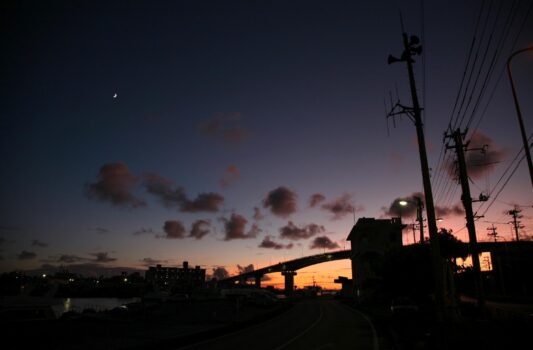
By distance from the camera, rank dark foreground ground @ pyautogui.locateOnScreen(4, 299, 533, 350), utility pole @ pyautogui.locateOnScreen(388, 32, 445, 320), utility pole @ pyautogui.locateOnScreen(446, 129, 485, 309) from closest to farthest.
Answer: dark foreground ground @ pyautogui.locateOnScreen(4, 299, 533, 350)
utility pole @ pyautogui.locateOnScreen(388, 32, 445, 320)
utility pole @ pyautogui.locateOnScreen(446, 129, 485, 309)

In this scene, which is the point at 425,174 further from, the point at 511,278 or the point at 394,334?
the point at 511,278

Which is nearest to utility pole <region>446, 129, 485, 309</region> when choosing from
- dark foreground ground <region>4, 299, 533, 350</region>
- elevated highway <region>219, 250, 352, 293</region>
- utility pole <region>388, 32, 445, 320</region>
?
dark foreground ground <region>4, 299, 533, 350</region>

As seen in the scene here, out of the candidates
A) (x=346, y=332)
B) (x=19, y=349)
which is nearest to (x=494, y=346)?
(x=346, y=332)

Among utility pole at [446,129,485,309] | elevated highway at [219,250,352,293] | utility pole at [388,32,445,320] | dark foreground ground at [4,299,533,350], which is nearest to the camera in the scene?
dark foreground ground at [4,299,533,350]

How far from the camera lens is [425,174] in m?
17.9

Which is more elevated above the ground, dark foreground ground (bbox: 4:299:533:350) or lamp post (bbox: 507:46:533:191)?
lamp post (bbox: 507:46:533:191)

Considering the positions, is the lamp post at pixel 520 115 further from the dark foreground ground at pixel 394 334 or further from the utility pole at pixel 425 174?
the dark foreground ground at pixel 394 334

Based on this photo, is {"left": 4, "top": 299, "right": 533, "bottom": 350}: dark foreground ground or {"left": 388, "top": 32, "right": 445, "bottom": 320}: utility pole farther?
{"left": 388, "top": 32, "right": 445, "bottom": 320}: utility pole

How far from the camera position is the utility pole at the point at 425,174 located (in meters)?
→ 16.4

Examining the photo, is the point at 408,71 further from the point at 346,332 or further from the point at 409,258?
the point at 409,258

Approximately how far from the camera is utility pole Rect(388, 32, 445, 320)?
644 inches

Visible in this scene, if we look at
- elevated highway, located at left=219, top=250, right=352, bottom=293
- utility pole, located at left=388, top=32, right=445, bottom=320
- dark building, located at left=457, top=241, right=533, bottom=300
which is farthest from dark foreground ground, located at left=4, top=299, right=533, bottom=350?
elevated highway, located at left=219, top=250, right=352, bottom=293

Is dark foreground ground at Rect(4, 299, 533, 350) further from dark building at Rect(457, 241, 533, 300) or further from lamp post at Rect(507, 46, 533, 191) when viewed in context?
dark building at Rect(457, 241, 533, 300)

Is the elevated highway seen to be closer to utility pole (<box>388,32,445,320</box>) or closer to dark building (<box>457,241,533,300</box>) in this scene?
dark building (<box>457,241,533,300</box>)
